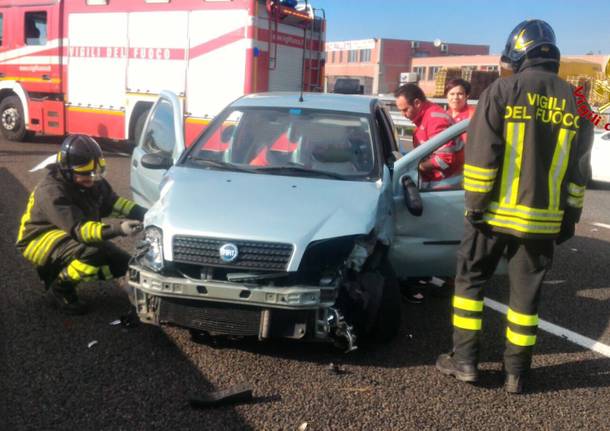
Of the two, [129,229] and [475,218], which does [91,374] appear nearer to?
[129,229]

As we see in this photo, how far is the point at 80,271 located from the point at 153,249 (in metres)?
0.96

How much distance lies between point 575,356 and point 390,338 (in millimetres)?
1279

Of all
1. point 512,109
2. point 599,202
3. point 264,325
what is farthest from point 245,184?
point 599,202

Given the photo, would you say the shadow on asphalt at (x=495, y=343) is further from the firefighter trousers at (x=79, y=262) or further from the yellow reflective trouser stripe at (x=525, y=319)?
the firefighter trousers at (x=79, y=262)

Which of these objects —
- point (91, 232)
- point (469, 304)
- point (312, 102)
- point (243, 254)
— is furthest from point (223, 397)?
point (312, 102)

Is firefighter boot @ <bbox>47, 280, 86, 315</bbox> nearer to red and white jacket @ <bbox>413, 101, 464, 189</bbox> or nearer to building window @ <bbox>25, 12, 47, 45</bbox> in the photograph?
red and white jacket @ <bbox>413, 101, 464, 189</bbox>

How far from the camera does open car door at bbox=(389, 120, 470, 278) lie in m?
4.54

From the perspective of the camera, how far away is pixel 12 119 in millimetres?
13922

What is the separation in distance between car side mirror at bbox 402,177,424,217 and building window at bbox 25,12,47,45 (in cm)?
1110

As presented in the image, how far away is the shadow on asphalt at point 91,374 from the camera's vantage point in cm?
306

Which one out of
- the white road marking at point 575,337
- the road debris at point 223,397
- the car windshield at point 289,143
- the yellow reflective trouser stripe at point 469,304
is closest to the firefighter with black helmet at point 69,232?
the car windshield at point 289,143

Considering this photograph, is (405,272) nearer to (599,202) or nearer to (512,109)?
(512,109)

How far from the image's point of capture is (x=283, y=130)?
4.87m

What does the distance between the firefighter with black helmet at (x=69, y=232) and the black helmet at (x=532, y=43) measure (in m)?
2.67
